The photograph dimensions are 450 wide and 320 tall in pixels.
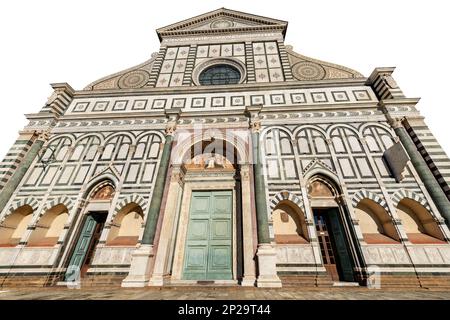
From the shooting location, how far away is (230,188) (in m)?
9.32

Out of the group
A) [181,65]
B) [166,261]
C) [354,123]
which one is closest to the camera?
[166,261]

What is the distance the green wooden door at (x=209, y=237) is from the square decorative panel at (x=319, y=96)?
6.82 meters

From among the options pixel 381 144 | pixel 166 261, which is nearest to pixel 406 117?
pixel 381 144

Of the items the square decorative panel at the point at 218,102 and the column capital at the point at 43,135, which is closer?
the column capital at the point at 43,135

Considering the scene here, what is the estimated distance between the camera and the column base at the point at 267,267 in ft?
20.6

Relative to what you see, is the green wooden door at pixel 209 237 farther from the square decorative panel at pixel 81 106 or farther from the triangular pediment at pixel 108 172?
the square decorative panel at pixel 81 106

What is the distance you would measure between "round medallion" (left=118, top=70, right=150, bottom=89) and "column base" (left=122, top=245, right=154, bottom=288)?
408 inches

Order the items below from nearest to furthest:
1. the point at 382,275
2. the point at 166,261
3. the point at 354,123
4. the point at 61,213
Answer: the point at 382,275 → the point at 166,261 → the point at 61,213 → the point at 354,123

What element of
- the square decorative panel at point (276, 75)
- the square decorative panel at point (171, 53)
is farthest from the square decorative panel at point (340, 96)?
the square decorative panel at point (171, 53)

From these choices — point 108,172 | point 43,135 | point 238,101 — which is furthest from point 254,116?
point 43,135

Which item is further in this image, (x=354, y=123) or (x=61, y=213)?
(x=354, y=123)
